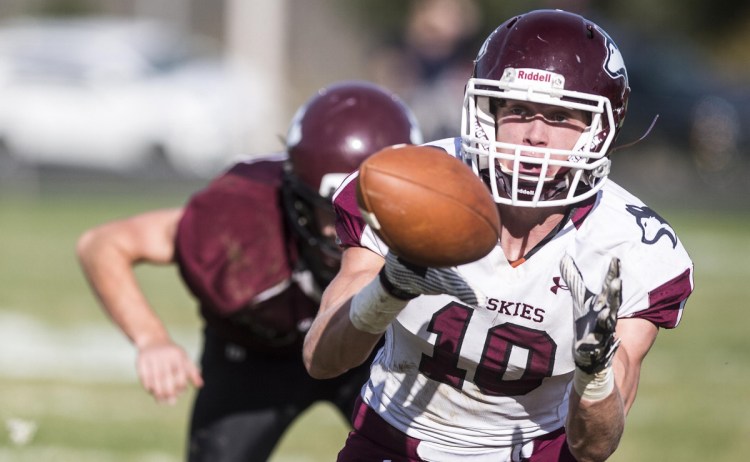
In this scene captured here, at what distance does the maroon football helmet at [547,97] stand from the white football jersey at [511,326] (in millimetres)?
124

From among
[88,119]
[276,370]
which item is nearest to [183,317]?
[276,370]

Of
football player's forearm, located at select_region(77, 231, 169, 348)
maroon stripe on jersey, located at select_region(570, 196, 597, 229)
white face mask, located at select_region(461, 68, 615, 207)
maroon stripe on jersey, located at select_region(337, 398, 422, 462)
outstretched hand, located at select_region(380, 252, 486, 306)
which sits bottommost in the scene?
football player's forearm, located at select_region(77, 231, 169, 348)

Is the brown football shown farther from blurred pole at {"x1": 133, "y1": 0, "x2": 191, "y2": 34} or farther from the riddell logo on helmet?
blurred pole at {"x1": 133, "y1": 0, "x2": 191, "y2": 34}

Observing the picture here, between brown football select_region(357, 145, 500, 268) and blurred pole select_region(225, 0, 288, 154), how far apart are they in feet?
47.0

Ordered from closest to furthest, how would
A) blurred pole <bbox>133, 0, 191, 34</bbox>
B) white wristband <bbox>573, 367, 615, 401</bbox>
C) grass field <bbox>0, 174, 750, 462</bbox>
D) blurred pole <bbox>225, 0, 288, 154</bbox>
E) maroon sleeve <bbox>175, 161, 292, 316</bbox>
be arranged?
1. white wristband <bbox>573, 367, 615, 401</bbox>
2. maroon sleeve <bbox>175, 161, 292, 316</bbox>
3. grass field <bbox>0, 174, 750, 462</bbox>
4. blurred pole <bbox>225, 0, 288, 154</bbox>
5. blurred pole <bbox>133, 0, 191, 34</bbox>

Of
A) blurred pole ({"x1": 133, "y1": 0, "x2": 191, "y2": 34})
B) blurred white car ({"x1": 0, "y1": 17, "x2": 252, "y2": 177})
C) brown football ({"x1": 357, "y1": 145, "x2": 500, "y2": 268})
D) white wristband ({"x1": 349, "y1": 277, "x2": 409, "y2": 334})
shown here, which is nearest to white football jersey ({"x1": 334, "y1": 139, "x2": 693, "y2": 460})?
white wristband ({"x1": 349, "y1": 277, "x2": 409, "y2": 334})

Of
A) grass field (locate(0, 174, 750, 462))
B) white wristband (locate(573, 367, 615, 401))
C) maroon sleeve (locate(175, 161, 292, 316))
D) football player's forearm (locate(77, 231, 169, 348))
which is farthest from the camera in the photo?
grass field (locate(0, 174, 750, 462))

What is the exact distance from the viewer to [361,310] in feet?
7.55

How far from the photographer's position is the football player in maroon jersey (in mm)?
3457

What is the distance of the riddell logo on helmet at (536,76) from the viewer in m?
2.57

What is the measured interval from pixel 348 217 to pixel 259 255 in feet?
3.32

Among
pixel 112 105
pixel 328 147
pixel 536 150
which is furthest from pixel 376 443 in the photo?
pixel 112 105

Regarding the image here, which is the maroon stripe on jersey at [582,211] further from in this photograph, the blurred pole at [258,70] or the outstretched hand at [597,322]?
the blurred pole at [258,70]

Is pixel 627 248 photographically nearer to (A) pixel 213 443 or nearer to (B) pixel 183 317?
(A) pixel 213 443
